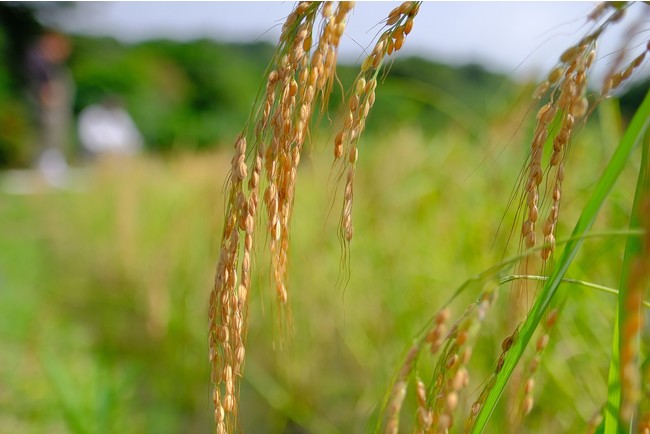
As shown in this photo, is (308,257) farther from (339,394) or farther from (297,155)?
(297,155)

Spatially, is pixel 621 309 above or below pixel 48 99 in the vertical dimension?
above

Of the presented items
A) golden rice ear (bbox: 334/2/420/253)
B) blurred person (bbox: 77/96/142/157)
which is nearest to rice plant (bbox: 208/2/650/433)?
golden rice ear (bbox: 334/2/420/253)

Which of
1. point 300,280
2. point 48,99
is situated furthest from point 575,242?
point 48,99

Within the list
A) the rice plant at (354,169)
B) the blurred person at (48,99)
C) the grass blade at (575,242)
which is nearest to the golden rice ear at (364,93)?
the rice plant at (354,169)

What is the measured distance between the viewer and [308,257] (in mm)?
2391

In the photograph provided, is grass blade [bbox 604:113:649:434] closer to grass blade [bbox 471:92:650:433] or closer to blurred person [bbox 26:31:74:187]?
grass blade [bbox 471:92:650:433]

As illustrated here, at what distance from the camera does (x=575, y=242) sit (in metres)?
0.49

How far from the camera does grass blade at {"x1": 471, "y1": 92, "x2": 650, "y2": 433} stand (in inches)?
17.7

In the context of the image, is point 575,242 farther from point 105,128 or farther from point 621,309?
point 105,128

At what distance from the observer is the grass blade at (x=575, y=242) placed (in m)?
0.45

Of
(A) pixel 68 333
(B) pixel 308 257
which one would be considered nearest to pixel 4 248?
(A) pixel 68 333

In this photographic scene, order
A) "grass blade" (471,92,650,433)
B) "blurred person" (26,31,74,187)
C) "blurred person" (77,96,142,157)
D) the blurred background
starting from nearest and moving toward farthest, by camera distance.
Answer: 1. "grass blade" (471,92,650,433)
2. the blurred background
3. "blurred person" (26,31,74,187)
4. "blurred person" (77,96,142,157)

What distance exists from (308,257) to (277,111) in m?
1.90

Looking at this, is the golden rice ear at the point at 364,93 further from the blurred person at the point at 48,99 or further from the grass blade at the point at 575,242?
the blurred person at the point at 48,99
